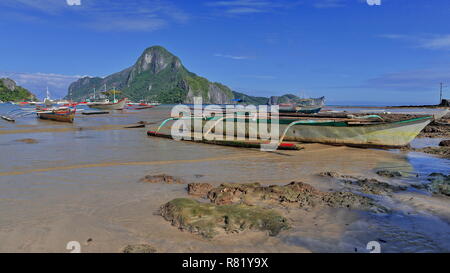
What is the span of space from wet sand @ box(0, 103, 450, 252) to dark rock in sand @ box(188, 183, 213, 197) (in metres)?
0.20

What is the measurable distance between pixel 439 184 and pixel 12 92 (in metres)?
232

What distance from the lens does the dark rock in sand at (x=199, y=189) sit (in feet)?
21.2

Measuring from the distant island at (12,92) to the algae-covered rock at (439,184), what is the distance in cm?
22022

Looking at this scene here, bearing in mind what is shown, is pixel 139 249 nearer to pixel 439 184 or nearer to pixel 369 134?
pixel 439 184

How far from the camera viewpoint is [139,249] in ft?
12.6

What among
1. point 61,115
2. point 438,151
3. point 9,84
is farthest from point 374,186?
point 9,84

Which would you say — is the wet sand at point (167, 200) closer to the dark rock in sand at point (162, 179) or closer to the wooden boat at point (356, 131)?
the dark rock in sand at point (162, 179)

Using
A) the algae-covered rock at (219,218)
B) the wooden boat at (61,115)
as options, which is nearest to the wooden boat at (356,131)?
the algae-covered rock at (219,218)

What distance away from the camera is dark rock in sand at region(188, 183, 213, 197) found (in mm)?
6449

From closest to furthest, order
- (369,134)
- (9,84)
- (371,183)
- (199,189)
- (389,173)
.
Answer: (199,189) < (371,183) < (389,173) < (369,134) < (9,84)

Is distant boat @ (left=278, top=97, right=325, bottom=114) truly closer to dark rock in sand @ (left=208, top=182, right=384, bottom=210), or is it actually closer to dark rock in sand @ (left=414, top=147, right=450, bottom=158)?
dark rock in sand @ (left=414, top=147, right=450, bottom=158)

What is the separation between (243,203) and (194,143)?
33.0 feet

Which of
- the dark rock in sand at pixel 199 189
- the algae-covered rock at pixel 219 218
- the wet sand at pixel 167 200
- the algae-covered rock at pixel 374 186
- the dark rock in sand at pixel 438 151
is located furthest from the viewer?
the dark rock in sand at pixel 438 151
